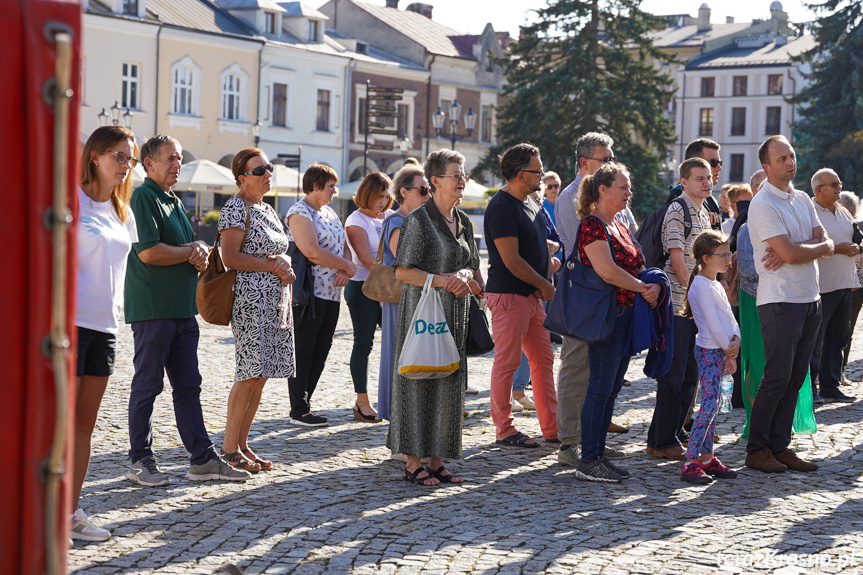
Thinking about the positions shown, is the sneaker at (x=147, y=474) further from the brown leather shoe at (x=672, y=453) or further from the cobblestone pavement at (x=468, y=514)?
the brown leather shoe at (x=672, y=453)

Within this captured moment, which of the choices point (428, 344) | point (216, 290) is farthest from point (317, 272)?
point (428, 344)

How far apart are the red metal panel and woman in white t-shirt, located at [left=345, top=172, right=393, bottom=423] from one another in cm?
654

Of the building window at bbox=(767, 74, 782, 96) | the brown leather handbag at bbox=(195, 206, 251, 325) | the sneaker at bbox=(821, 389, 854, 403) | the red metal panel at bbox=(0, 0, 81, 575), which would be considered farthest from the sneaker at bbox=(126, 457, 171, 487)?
the building window at bbox=(767, 74, 782, 96)

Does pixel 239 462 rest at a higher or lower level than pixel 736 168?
lower

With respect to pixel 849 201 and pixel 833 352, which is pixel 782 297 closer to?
pixel 833 352

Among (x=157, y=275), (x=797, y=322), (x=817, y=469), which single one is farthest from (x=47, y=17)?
(x=817, y=469)

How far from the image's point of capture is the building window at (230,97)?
149ft

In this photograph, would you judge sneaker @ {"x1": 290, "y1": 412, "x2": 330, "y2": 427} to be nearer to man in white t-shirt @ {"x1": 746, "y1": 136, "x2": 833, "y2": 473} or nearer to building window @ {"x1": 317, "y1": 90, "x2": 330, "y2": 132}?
man in white t-shirt @ {"x1": 746, "y1": 136, "x2": 833, "y2": 473}

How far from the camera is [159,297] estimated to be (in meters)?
6.04

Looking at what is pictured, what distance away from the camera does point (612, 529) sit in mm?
5605

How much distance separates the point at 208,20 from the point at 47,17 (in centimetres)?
4470

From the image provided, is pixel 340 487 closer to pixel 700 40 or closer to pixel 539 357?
pixel 539 357

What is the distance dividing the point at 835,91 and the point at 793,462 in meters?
42.7

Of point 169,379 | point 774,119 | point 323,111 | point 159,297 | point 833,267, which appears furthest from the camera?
point 774,119
